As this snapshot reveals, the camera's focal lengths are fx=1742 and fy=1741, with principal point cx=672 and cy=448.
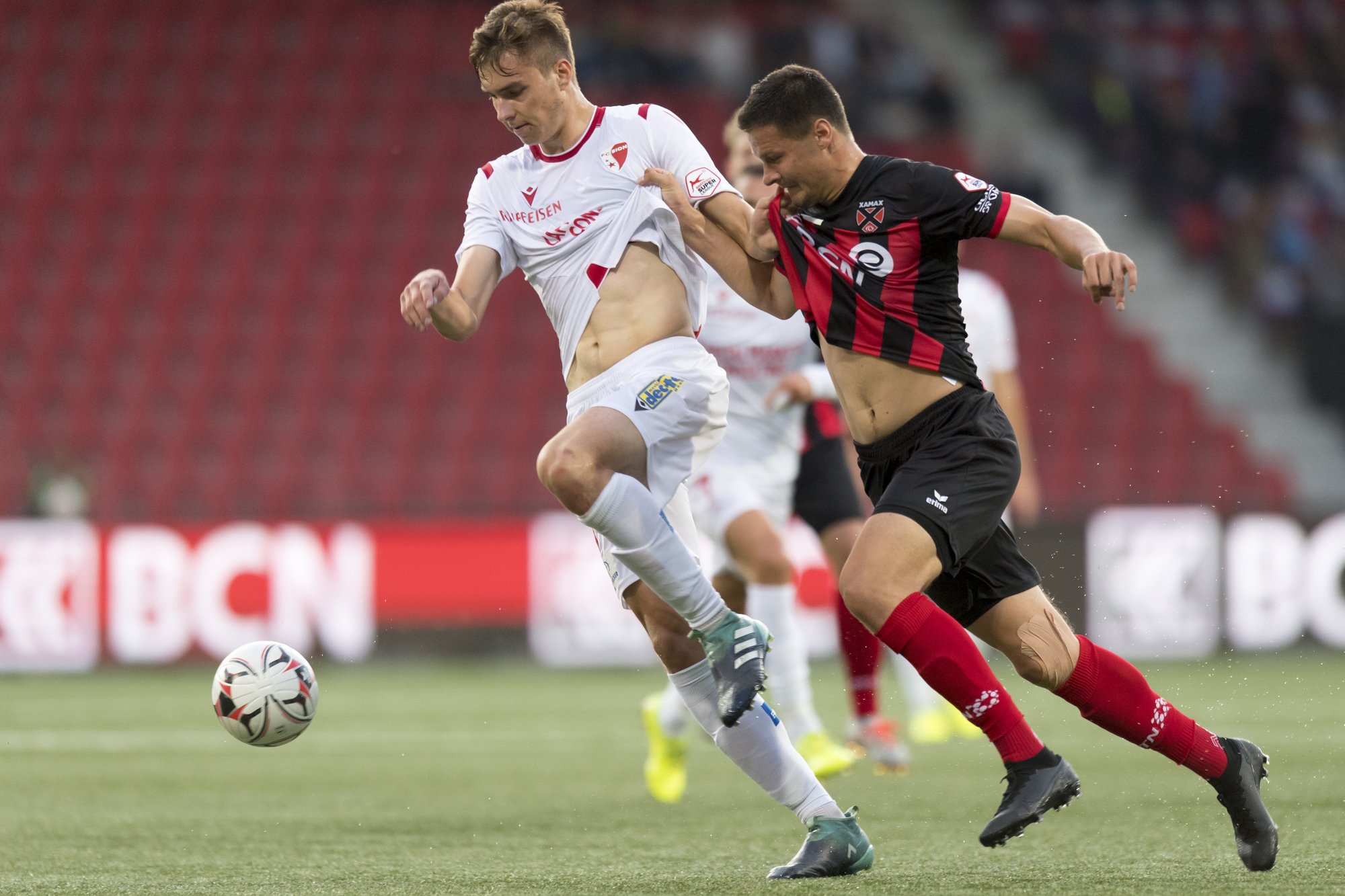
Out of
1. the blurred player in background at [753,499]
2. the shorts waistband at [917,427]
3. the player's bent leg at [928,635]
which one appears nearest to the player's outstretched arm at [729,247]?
the shorts waistband at [917,427]

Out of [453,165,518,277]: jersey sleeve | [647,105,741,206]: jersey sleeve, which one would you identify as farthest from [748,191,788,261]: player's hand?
[453,165,518,277]: jersey sleeve

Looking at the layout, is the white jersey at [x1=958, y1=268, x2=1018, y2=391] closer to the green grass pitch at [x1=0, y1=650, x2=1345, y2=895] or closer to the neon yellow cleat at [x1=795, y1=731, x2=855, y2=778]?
the green grass pitch at [x1=0, y1=650, x2=1345, y2=895]

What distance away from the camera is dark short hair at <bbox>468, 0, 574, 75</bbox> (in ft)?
15.0

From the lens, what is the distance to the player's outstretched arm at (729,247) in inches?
180

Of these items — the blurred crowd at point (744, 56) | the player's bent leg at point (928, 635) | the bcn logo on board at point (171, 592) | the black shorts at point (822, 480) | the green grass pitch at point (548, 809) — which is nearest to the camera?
the player's bent leg at point (928, 635)

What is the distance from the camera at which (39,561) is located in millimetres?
12156

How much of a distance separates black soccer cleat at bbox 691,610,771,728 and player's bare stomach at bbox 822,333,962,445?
0.58m

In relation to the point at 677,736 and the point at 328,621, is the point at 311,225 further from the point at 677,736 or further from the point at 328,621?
the point at 677,736

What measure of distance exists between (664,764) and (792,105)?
288 centimetres

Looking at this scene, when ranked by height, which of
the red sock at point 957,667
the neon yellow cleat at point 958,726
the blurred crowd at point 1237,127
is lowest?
the neon yellow cleat at point 958,726

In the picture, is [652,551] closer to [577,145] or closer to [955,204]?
[955,204]

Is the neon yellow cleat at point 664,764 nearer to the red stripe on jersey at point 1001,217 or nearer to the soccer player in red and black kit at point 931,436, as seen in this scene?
the soccer player in red and black kit at point 931,436

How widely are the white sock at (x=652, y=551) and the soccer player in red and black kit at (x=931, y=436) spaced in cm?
39

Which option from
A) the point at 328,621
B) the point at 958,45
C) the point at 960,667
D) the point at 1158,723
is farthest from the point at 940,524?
the point at 958,45
